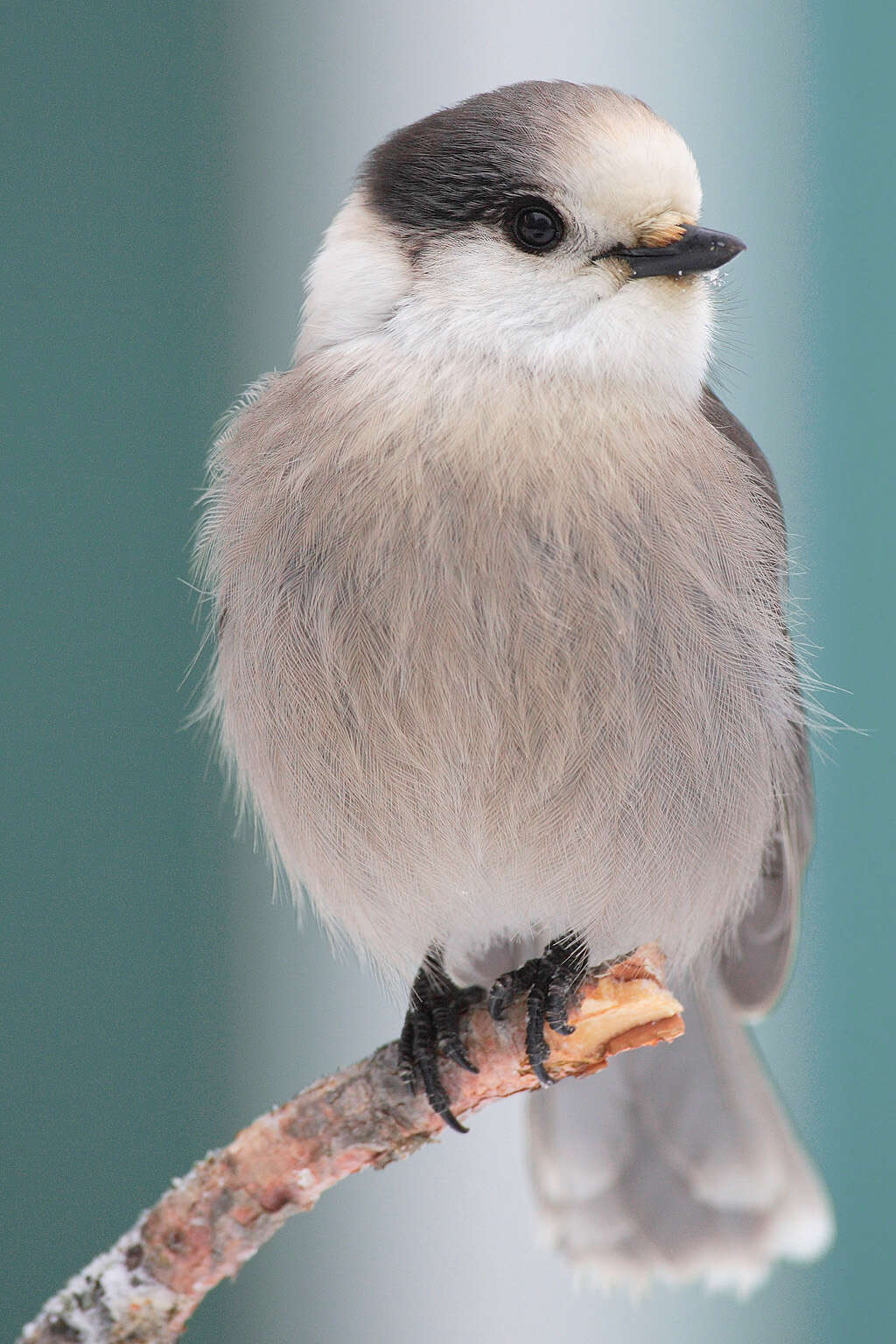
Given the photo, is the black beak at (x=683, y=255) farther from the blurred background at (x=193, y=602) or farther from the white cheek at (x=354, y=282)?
the blurred background at (x=193, y=602)

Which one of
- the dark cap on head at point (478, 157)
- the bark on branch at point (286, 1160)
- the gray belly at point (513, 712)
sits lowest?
the bark on branch at point (286, 1160)

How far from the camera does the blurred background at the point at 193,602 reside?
1.65 m

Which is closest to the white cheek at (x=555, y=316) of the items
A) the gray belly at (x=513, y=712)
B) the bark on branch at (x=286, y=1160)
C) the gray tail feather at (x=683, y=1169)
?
the gray belly at (x=513, y=712)

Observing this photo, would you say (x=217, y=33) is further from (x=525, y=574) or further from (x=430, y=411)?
(x=525, y=574)

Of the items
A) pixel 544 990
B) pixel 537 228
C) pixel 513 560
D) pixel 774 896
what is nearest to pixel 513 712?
pixel 513 560

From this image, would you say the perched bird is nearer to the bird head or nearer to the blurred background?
the bird head

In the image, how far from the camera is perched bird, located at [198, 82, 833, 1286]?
3.05ft

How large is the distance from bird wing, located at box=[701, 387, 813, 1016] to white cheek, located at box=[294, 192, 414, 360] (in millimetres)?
297

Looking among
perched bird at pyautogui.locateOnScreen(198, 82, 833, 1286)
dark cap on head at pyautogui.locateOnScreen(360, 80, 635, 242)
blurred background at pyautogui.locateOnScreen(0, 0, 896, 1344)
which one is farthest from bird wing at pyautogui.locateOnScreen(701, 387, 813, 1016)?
blurred background at pyautogui.locateOnScreen(0, 0, 896, 1344)

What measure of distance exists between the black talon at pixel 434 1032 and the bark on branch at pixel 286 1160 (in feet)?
0.04

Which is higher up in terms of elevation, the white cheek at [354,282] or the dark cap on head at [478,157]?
the dark cap on head at [478,157]

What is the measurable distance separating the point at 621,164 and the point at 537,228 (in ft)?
0.25

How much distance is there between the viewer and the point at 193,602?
1.60 metres

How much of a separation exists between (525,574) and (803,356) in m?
0.94
